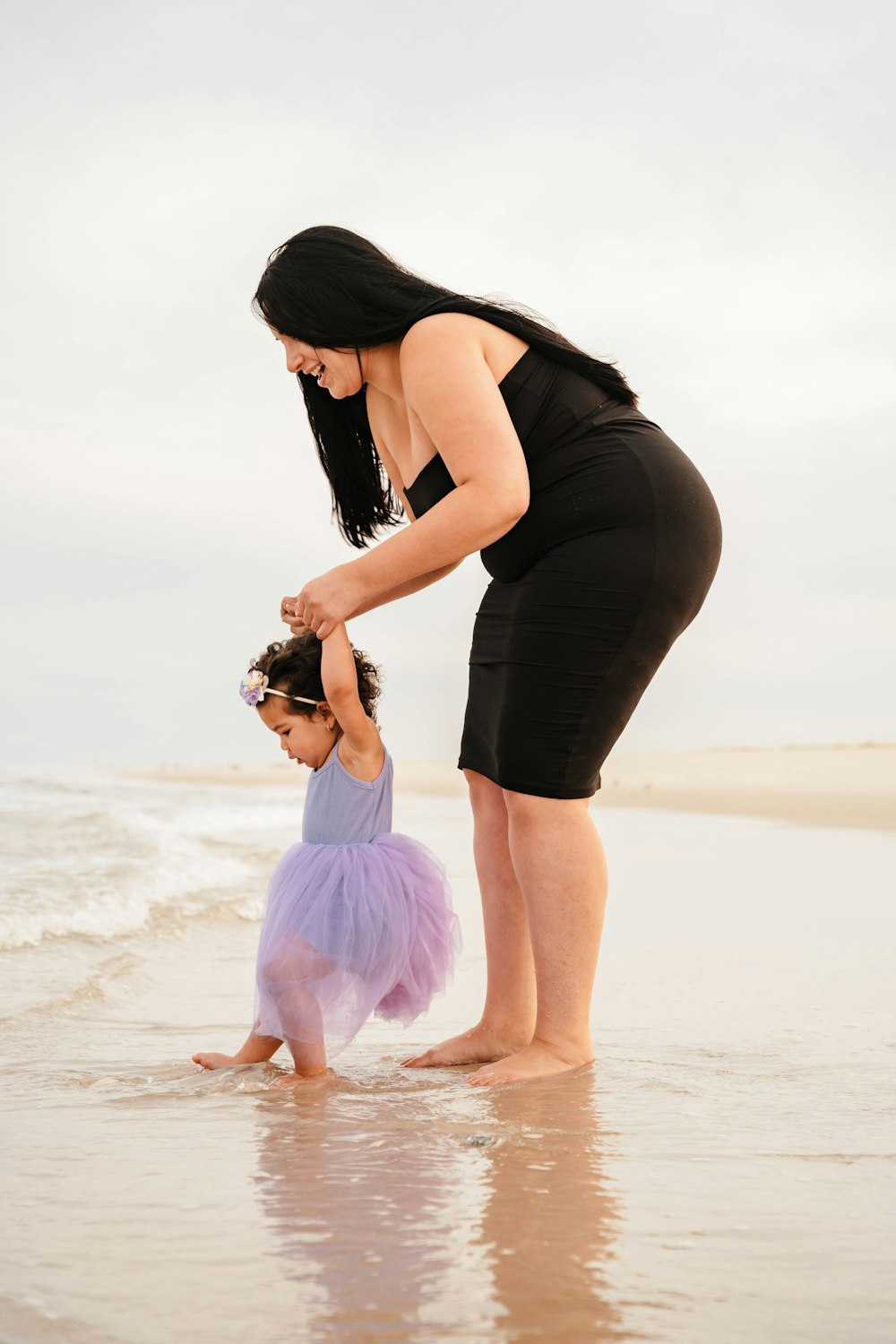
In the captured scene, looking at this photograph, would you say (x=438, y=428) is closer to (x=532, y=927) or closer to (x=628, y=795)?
(x=532, y=927)

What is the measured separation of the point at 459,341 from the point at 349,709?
0.76 metres

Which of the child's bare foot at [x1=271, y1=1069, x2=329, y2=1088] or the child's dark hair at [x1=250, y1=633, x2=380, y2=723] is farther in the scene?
the child's dark hair at [x1=250, y1=633, x2=380, y2=723]

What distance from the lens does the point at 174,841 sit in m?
8.06

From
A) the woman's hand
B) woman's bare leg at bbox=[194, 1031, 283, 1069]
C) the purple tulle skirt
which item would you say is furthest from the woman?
woman's bare leg at bbox=[194, 1031, 283, 1069]

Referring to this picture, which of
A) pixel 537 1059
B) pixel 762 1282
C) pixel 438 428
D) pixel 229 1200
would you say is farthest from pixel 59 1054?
pixel 762 1282

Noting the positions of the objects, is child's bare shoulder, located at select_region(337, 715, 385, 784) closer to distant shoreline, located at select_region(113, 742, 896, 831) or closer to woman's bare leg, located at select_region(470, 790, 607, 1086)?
woman's bare leg, located at select_region(470, 790, 607, 1086)

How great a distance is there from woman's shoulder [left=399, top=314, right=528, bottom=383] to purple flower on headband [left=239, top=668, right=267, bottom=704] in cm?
81

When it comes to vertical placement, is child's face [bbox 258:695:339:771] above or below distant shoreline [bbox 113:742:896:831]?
above

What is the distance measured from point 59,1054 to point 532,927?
38.0 inches

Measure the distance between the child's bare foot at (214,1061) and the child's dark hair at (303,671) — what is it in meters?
0.71

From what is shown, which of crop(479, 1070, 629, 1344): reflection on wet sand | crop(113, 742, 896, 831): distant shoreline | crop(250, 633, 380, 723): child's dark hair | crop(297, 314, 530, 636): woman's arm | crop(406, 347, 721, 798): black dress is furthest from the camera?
→ crop(113, 742, 896, 831): distant shoreline

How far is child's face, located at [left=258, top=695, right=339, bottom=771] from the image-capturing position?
2.75 metres

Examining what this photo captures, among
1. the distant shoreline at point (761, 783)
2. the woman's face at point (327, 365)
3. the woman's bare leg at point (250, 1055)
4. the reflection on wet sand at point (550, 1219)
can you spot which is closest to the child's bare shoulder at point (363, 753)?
the woman's bare leg at point (250, 1055)

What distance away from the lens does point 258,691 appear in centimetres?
278
